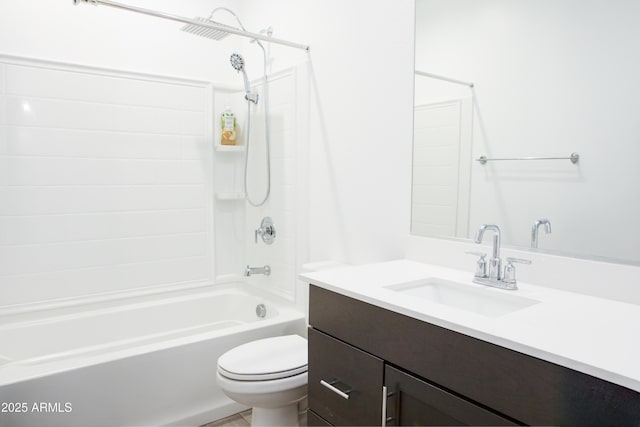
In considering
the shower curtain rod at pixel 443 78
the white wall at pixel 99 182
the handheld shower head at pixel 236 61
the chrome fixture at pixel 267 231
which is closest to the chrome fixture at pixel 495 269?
the shower curtain rod at pixel 443 78

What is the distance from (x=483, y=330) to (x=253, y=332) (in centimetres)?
147

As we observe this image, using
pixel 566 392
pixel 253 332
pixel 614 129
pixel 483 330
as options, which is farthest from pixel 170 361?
pixel 614 129

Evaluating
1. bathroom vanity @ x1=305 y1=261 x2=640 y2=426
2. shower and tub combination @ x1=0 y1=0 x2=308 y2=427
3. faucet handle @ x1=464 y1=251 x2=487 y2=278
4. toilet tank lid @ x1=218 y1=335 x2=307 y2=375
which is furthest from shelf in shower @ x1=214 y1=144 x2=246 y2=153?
faucet handle @ x1=464 y1=251 x2=487 y2=278

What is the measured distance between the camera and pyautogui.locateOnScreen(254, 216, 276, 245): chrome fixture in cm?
265

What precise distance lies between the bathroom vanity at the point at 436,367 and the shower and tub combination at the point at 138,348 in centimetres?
50

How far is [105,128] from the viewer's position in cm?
249

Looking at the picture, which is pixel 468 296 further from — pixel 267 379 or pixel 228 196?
pixel 228 196

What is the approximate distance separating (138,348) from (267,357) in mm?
601

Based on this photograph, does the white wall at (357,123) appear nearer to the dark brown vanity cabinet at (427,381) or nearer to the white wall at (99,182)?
the dark brown vanity cabinet at (427,381)

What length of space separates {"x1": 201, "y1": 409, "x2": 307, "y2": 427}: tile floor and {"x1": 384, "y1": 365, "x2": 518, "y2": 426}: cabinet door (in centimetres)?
114

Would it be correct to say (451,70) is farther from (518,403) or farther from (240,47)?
(240,47)

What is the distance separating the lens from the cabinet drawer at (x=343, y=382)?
1243 mm

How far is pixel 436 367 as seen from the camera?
1068 millimetres

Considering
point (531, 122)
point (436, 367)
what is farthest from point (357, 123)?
point (436, 367)
